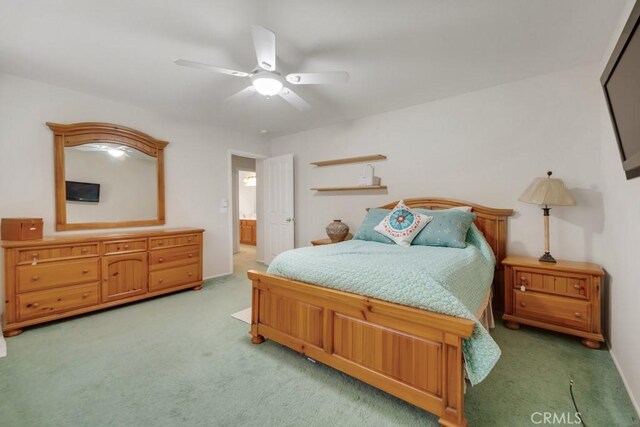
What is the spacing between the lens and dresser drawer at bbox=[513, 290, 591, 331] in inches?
86.0

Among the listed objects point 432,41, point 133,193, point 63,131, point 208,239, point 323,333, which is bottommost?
point 323,333

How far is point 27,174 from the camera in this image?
2.79 metres

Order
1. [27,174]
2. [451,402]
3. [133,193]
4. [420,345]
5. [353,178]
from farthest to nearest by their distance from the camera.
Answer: [353,178] < [133,193] < [27,174] < [420,345] < [451,402]

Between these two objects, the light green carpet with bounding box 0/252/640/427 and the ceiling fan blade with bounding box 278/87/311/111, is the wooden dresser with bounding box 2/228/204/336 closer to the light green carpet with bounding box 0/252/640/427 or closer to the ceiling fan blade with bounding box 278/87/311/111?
the light green carpet with bounding box 0/252/640/427

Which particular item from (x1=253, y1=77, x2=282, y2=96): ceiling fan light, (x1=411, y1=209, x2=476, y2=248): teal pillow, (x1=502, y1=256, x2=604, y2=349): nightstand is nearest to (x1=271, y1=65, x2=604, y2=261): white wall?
(x1=502, y1=256, x2=604, y2=349): nightstand

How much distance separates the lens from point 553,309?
2301 millimetres

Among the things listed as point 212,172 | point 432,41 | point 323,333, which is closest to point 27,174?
point 212,172

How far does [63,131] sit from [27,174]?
0.56m

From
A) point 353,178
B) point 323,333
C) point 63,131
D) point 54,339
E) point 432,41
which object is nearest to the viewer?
point 323,333

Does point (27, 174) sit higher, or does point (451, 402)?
point (27, 174)

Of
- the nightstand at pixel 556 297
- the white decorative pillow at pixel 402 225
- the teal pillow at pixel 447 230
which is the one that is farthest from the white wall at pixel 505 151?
the white decorative pillow at pixel 402 225

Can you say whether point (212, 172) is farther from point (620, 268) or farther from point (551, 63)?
point (620, 268)
